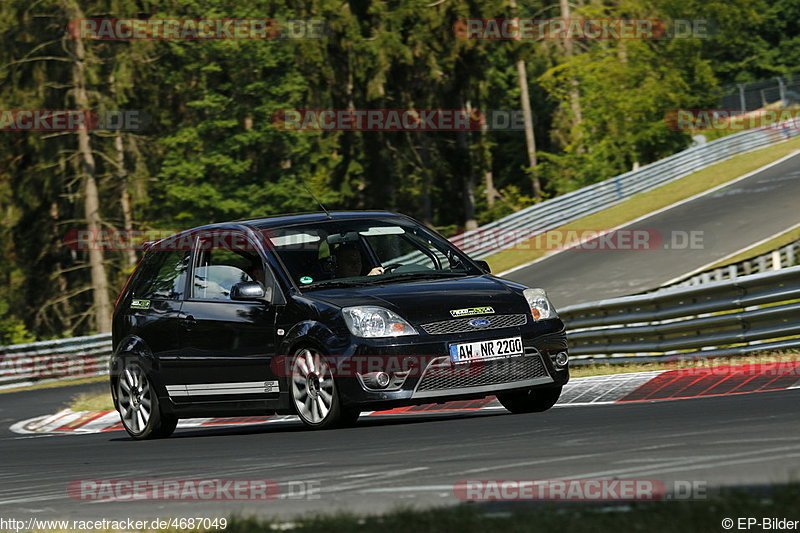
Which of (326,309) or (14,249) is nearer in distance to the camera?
(326,309)

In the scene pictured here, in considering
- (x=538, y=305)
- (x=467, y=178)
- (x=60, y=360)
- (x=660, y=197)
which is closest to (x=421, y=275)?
(x=538, y=305)

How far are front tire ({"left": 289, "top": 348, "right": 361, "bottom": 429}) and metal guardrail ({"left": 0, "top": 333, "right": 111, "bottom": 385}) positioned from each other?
23.8 metres

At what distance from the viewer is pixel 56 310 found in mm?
48688

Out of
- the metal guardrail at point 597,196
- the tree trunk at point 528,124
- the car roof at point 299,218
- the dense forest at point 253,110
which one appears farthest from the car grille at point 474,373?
the tree trunk at point 528,124

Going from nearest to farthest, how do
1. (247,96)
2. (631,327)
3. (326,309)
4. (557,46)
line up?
(326,309) < (631,327) < (247,96) < (557,46)

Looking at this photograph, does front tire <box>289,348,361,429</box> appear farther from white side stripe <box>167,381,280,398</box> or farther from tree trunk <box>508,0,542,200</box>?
tree trunk <box>508,0,542,200</box>

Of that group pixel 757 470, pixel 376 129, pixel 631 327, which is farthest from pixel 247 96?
pixel 757 470

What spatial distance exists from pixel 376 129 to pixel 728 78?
4768 centimetres

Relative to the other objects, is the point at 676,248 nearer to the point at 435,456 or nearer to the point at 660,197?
the point at 660,197

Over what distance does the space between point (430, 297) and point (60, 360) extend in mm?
25879

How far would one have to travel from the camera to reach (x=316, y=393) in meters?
9.92

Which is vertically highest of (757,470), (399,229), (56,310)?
(399,229)

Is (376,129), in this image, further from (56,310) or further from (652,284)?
(652,284)

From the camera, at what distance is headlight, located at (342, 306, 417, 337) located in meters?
9.57
